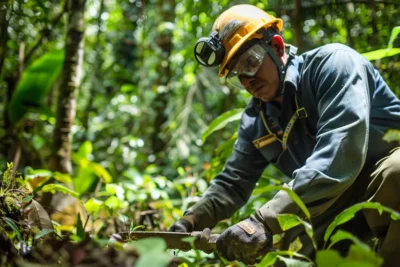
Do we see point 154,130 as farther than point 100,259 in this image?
Yes

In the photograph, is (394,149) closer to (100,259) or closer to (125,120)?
(100,259)

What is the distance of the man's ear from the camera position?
286cm

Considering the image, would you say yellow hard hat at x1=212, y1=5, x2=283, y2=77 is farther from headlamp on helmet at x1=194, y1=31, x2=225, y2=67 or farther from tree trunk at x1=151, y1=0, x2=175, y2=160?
tree trunk at x1=151, y1=0, x2=175, y2=160

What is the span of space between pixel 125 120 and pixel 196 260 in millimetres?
4937

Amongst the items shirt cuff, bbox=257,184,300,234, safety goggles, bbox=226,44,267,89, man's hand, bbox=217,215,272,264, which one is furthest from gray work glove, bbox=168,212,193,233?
safety goggles, bbox=226,44,267,89

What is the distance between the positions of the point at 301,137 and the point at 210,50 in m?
0.71

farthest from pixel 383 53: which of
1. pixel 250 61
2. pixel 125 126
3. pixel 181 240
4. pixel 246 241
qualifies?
pixel 125 126

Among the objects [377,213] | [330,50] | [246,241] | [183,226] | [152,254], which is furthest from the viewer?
[183,226]

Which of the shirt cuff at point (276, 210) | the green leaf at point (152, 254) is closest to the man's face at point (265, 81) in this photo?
the shirt cuff at point (276, 210)

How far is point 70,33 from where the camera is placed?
4270 millimetres

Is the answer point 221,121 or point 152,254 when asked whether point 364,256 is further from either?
point 221,121

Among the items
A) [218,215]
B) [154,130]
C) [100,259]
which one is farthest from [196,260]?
[154,130]

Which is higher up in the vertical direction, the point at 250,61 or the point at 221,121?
the point at 250,61

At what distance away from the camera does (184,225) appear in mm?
2750
